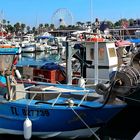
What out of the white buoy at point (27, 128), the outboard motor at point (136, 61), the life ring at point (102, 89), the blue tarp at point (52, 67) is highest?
the outboard motor at point (136, 61)

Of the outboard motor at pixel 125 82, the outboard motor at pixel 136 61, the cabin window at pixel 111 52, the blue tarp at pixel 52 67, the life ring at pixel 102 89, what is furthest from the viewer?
the blue tarp at pixel 52 67

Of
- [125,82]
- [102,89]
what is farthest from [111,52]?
[125,82]

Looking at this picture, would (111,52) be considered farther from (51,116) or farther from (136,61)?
(51,116)

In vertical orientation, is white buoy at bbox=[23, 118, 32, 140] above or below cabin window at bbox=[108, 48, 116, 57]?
below

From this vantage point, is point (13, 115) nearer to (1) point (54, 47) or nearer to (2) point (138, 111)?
(2) point (138, 111)

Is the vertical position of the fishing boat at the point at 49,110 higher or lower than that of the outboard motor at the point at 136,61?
lower

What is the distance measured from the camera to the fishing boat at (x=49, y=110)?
9.59 m

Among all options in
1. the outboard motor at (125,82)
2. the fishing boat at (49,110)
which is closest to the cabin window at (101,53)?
the fishing boat at (49,110)

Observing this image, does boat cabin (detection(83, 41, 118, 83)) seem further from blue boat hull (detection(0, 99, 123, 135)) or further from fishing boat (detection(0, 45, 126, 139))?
blue boat hull (detection(0, 99, 123, 135))

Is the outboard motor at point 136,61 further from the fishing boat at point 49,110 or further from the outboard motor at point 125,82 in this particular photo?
the fishing boat at point 49,110

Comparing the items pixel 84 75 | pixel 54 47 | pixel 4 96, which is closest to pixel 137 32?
pixel 54 47

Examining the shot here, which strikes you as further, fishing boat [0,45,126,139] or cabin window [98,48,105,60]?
cabin window [98,48,105,60]

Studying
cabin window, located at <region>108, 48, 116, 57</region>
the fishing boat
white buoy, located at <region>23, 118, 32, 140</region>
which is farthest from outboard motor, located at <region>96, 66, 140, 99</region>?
cabin window, located at <region>108, 48, 116, 57</region>

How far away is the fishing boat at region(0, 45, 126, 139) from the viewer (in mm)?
9594
